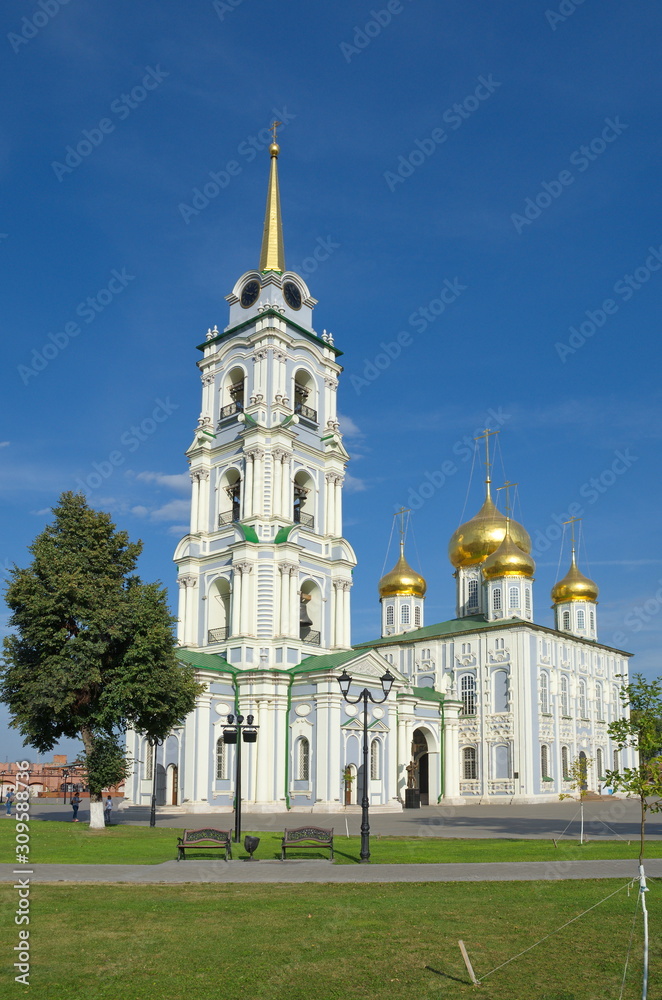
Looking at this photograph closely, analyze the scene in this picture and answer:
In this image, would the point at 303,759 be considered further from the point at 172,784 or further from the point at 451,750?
the point at 451,750

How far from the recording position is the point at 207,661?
42.9m

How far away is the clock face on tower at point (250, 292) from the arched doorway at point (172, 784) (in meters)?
26.2

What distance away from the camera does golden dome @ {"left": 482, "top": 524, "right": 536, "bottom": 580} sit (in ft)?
193

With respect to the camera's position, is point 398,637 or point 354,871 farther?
point 398,637

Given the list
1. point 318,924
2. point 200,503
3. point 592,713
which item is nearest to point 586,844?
point 318,924

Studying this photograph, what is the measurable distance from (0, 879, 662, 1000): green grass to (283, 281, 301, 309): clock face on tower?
41.0 m

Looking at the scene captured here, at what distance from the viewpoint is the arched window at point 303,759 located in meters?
42.2

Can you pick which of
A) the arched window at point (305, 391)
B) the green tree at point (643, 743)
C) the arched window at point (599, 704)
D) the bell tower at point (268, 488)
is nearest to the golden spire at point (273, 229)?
the bell tower at point (268, 488)

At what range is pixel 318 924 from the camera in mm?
11516

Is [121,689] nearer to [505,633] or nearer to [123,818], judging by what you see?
[123,818]

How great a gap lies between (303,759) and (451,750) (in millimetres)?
14187

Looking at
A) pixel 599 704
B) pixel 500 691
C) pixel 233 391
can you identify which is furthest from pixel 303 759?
pixel 599 704

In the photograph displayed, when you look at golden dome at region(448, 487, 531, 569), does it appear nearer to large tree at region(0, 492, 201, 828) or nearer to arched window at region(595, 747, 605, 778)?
arched window at region(595, 747, 605, 778)

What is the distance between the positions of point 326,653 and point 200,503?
11.1 m
